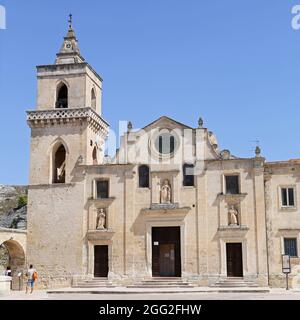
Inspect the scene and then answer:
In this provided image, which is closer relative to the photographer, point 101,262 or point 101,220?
point 101,262

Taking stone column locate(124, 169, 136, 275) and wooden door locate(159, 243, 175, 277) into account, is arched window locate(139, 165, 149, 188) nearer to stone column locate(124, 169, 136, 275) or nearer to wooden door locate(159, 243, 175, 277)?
stone column locate(124, 169, 136, 275)

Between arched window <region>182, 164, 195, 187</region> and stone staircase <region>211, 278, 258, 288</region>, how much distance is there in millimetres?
6089

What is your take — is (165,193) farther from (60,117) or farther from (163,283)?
(60,117)

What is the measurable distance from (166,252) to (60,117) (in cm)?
1104

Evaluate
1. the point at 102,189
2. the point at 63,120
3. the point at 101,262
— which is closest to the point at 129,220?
the point at 102,189

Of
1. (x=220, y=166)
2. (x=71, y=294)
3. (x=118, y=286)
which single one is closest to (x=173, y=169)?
(x=220, y=166)

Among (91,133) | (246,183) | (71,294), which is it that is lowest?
(71,294)

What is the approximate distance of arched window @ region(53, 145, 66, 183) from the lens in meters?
35.8

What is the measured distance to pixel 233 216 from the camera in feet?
106

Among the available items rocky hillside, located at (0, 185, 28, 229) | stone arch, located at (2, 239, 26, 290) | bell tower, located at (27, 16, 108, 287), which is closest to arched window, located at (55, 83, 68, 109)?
bell tower, located at (27, 16, 108, 287)

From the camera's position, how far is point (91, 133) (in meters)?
35.5
